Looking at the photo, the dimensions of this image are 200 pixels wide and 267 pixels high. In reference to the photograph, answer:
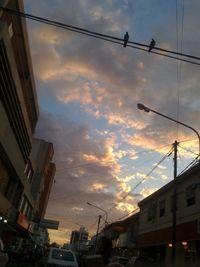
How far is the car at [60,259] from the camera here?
61.0 feet

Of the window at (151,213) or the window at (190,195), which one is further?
the window at (151,213)

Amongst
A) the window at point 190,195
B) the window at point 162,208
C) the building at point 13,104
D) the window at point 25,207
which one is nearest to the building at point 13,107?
the building at point 13,104

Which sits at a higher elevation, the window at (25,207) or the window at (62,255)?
the window at (25,207)

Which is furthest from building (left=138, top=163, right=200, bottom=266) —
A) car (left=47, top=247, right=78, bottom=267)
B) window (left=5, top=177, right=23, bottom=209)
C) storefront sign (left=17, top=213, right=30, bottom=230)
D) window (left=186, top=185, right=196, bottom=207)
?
window (left=5, top=177, right=23, bottom=209)

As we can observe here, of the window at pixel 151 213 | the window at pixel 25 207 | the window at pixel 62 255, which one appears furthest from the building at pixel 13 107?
the window at pixel 151 213

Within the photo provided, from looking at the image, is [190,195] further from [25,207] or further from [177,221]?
[25,207]

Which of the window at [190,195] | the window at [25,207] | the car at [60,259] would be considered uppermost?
the window at [25,207]

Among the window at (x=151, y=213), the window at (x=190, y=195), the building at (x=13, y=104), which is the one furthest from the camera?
the window at (x=151, y=213)

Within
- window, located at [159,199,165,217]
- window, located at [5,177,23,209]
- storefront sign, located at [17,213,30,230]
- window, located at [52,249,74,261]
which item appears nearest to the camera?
window, located at [52,249,74,261]

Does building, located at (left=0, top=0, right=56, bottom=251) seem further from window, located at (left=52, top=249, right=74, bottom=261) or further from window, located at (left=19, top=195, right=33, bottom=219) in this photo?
window, located at (left=52, top=249, right=74, bottom=261)

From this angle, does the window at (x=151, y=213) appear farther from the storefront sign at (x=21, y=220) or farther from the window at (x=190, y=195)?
the storefront sign at (x=21, y=220)

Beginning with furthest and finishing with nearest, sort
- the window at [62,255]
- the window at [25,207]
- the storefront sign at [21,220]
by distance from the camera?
the window at [25,207], the storefront sign at [21,220], the window at [62,255]

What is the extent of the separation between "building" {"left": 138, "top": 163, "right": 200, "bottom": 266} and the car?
770cm

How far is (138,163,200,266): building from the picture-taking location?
84.3 ft
